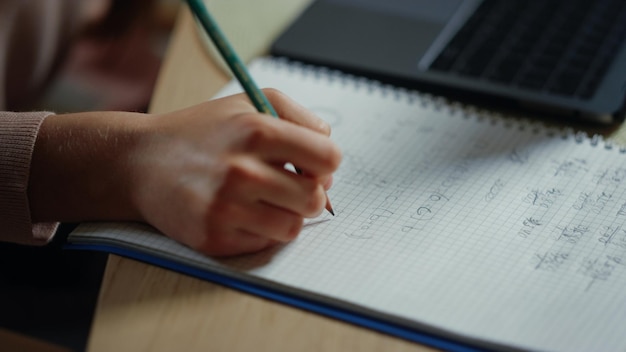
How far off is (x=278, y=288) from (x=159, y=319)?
7 cm

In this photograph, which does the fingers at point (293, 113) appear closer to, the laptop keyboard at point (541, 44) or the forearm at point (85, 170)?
the forearm at point (85, 170)

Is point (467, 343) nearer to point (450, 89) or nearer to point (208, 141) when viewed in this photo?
point (208, 141)

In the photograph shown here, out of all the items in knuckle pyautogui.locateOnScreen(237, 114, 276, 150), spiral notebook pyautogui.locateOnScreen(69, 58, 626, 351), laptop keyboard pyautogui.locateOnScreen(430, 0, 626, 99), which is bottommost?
laptop keyboard pyautogui.locateOnScreen(430, 0, 626, 99)

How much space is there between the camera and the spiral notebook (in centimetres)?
40

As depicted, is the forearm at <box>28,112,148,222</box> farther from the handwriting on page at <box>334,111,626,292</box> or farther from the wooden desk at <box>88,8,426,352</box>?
the handwriting on page at <box>334,111,626,292</box>

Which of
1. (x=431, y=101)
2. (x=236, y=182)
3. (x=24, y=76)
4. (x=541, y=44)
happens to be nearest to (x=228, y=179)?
(x=236, y=182)

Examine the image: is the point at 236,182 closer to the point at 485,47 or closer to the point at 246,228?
the point at 246,228

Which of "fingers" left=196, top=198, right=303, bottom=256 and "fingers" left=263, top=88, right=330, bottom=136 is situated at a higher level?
"fingers" left=263, top=88, right=330, bottom=136

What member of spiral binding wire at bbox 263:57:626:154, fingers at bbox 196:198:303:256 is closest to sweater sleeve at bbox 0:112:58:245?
fingers at bbox 196:198:303:256

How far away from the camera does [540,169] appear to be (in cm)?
53

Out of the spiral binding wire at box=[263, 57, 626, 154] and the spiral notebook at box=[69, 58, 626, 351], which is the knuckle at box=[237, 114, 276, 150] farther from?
the spiral binding wire at box=[263, 57, 626, 154]

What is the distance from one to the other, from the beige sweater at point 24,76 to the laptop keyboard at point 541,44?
1.16ft

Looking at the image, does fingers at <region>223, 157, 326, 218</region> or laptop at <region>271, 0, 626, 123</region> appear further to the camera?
laptop at <region>271, 0, 626, 123</region>

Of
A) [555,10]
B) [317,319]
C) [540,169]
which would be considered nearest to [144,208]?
[317,319]
